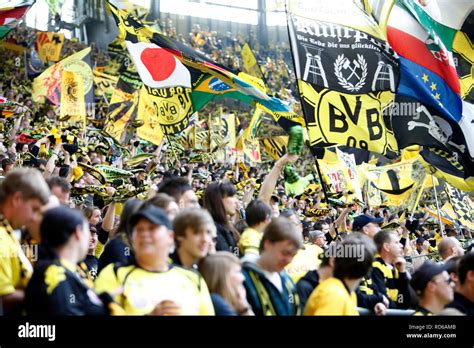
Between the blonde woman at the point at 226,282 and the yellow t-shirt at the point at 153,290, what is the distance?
0.15 m

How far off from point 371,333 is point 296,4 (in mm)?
6019

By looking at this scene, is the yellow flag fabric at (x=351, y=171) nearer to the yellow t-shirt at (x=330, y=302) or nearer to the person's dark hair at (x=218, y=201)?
the person's dark hair at (x=218, y=201)

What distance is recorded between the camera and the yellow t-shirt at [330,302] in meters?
4.85

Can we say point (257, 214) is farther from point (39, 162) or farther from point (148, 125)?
point (148, 125)

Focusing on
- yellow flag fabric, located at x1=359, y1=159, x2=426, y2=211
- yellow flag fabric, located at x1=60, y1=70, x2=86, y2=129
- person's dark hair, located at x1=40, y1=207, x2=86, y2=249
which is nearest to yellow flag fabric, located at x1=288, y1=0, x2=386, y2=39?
yellow flag fabric, located at x1=359, y1=159, x2=426, y2=211

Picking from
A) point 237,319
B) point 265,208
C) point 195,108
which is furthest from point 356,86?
point 237,319

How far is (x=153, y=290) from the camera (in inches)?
170

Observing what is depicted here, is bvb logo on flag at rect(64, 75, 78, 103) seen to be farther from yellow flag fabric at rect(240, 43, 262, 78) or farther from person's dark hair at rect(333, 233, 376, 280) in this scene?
person's dark hair at rect(333, 233, 376, 280)

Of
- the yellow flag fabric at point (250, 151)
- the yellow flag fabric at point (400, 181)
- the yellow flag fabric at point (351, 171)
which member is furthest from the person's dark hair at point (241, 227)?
the yellow flag fabric at point (250, 151)

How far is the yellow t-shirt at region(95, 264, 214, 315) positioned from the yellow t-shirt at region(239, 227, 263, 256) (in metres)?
1.56

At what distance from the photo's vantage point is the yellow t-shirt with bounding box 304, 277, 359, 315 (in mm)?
4852

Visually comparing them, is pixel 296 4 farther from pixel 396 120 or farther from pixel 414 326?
pixel 414 326

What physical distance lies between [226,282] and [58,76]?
13.2m

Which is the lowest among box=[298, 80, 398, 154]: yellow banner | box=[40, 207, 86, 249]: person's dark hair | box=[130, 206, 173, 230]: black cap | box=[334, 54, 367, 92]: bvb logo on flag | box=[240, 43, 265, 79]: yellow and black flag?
box=[40, 207, 86, 249]: person's dark hair
